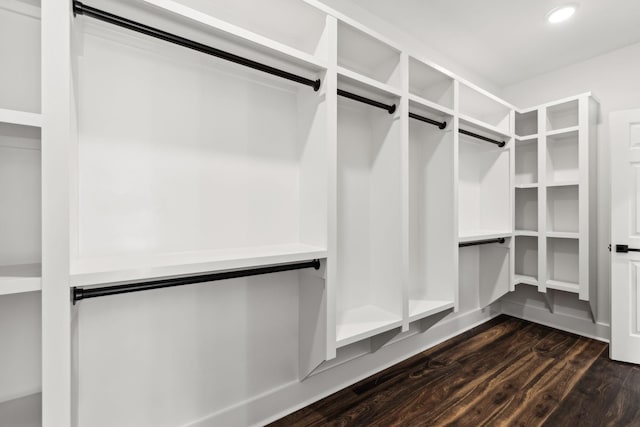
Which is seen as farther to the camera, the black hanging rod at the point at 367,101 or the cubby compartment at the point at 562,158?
the cubby compartment at the point at 562,158

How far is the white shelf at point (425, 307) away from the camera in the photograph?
1.84m

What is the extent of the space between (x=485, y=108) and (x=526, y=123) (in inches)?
28.8

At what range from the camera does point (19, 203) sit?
103 cm

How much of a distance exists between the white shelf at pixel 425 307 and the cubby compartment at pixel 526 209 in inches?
69.2

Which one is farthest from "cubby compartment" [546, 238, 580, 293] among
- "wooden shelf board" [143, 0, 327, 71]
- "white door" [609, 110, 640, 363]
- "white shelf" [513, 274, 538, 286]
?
"wooden shelf board" [143, 0, 327, 71]

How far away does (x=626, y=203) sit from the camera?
7.82 ft

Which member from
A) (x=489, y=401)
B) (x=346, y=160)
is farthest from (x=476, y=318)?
(x=346, y=160)

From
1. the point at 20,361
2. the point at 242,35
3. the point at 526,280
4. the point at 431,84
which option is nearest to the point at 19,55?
the point at 242,35

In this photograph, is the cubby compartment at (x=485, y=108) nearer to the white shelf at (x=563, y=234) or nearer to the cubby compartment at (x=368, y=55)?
the cubby compartment at (x=368, y=55)

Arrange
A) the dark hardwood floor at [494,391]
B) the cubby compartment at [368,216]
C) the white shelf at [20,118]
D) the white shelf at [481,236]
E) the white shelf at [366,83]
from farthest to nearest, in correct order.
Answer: the white shelf at [481,236] < the cubby compartment at [368,216] < the dark hardwood floor at [494,391] < the white shelf at [366,83] < the white shelf at [20,118]

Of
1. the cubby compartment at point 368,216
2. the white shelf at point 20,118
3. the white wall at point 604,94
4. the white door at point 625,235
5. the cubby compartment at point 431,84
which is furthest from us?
the white wall at point 604,94

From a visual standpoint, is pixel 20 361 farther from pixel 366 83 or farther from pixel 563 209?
pixel 563 209

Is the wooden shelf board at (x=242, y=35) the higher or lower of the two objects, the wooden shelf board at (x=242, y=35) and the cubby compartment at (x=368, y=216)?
the higher

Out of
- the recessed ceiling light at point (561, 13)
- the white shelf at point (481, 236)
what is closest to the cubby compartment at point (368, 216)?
the white shelf at point (481, 236)
